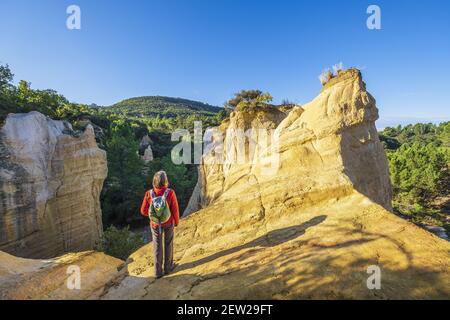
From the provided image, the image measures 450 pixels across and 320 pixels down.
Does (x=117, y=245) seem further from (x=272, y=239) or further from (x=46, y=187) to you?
(x=272, y=239)

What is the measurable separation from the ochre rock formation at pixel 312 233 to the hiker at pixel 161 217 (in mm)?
277

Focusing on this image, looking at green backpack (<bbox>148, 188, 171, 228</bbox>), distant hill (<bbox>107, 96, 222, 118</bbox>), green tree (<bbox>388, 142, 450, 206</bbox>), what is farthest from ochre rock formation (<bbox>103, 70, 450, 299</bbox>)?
distant hill (<bbox>107, 96, 222, 118</bbox>)

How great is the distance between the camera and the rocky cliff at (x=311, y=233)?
10.6 feet

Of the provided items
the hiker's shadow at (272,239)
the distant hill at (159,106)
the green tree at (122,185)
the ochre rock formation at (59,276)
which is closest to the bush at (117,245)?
the ochre rock formation at (59,276)

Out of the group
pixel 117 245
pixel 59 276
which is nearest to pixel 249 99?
pixel 117 245

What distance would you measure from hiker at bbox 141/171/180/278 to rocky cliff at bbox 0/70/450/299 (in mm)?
274

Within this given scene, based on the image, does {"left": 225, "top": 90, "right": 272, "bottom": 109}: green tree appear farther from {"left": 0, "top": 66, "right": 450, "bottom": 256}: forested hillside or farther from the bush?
{"left": 0, "top": 66, "right": 450, "bottom": 256}: forested hillside

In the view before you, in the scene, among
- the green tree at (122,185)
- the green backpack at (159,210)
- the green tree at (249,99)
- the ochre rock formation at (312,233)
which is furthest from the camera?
the green tree at (122,185)

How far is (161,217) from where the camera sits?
4070 mm

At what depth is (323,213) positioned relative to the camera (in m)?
5.17

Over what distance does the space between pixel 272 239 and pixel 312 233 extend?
2.32ft

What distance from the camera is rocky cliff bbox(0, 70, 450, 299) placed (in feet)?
10.6

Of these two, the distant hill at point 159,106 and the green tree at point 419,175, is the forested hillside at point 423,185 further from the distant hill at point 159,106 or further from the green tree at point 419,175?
the distant hill at point 159,106
